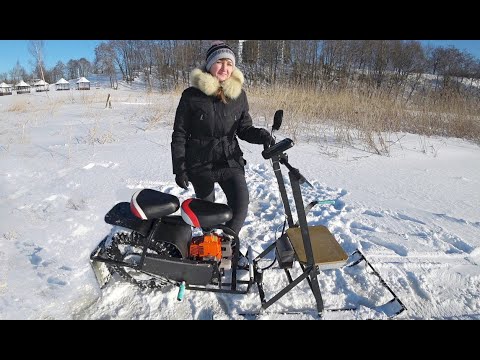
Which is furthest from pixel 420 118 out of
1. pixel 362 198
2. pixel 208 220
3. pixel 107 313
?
pixel 107 313

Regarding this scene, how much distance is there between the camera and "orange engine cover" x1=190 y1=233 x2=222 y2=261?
2229 mm

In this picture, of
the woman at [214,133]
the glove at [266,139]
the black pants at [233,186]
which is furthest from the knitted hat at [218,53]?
the black pants at [233,186]

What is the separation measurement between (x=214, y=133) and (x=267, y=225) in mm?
1360

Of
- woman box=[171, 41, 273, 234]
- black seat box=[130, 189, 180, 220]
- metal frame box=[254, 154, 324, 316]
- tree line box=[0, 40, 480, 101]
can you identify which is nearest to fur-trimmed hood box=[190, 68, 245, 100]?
woman box=[171, 41, 273, 234]

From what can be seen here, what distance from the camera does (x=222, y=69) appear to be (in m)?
2.37

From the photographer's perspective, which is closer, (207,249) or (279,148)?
(279,148)

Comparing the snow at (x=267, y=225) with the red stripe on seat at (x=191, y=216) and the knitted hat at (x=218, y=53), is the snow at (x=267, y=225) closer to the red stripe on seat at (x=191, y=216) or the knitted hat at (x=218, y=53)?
the red stripe on seat at (x=191, y=216)

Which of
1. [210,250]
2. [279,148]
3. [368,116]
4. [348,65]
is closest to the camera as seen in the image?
[279,148]

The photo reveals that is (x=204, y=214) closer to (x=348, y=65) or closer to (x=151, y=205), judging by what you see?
(x=151, y=205)

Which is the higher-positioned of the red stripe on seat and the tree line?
the tree line

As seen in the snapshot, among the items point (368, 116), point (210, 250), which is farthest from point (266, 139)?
point (368, 116)

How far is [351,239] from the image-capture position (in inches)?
118

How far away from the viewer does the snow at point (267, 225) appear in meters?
2.16

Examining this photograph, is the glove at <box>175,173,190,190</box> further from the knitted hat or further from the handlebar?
the knitted hat
